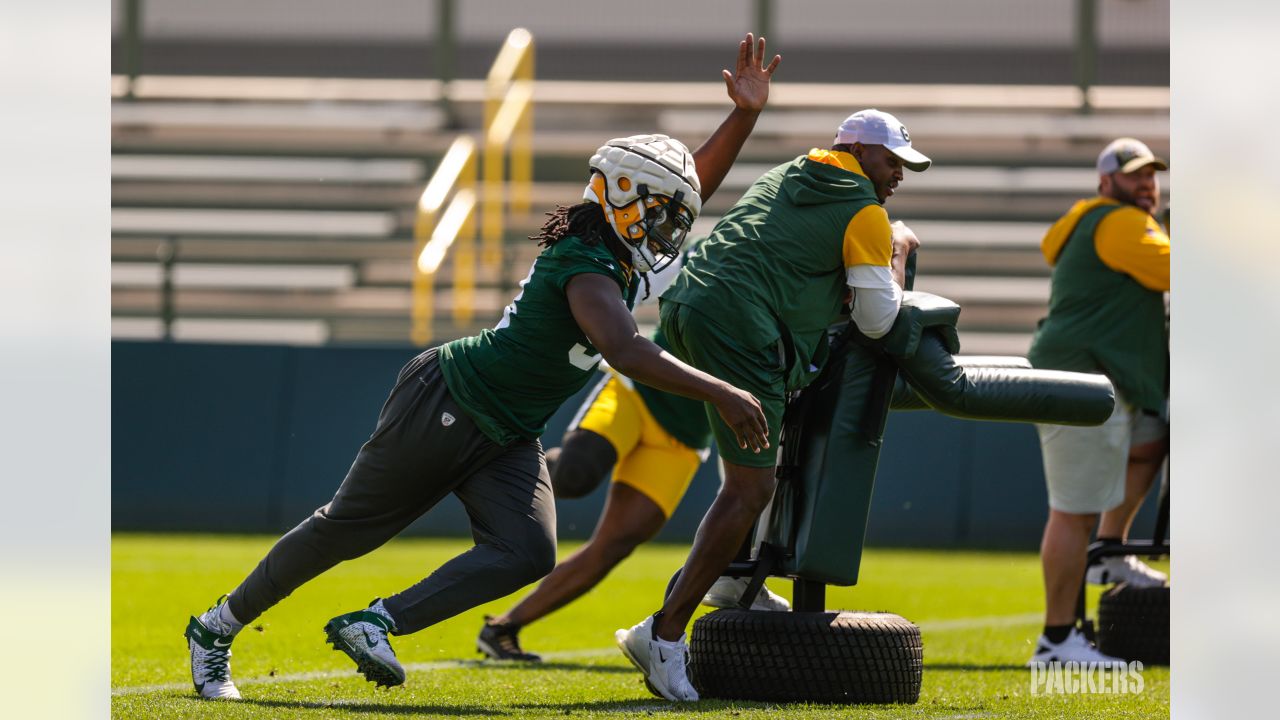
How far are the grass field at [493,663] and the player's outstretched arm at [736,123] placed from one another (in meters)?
1.50

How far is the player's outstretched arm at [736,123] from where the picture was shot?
4.70 meters

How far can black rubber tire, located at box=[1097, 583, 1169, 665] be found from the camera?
18.9 ft

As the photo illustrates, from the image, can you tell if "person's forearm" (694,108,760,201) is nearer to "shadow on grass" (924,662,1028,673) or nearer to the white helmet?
the white helmet

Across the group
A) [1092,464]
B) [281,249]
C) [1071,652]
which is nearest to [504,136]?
[281,249]

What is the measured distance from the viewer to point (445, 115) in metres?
18.6

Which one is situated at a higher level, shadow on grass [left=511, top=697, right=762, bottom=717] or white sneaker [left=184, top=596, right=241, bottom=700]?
white sneaker [left=184, top=596, right=241, bottom=700]

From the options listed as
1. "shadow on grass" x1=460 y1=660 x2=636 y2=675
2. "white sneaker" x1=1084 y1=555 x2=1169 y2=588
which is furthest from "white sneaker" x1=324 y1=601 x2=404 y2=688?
"white sneaker" x1=1084 y1=555 x2=1169 y2=588

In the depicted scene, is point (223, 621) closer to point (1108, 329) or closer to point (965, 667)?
point (965, 667)

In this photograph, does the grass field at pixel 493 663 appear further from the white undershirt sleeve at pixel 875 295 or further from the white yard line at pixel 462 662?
the white undershirt sleeve at pixel 875 295

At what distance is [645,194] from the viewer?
4.08 m

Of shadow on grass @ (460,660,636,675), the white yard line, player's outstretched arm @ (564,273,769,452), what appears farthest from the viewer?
shadow on grass @ (460,660,636,675)

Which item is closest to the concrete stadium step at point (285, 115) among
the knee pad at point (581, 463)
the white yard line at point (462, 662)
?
the white yard line at point (462, 662)

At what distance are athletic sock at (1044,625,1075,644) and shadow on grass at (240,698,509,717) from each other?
2394 mm

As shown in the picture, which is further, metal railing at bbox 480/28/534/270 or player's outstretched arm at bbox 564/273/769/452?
metal railing at bbox 480/28/534/270
